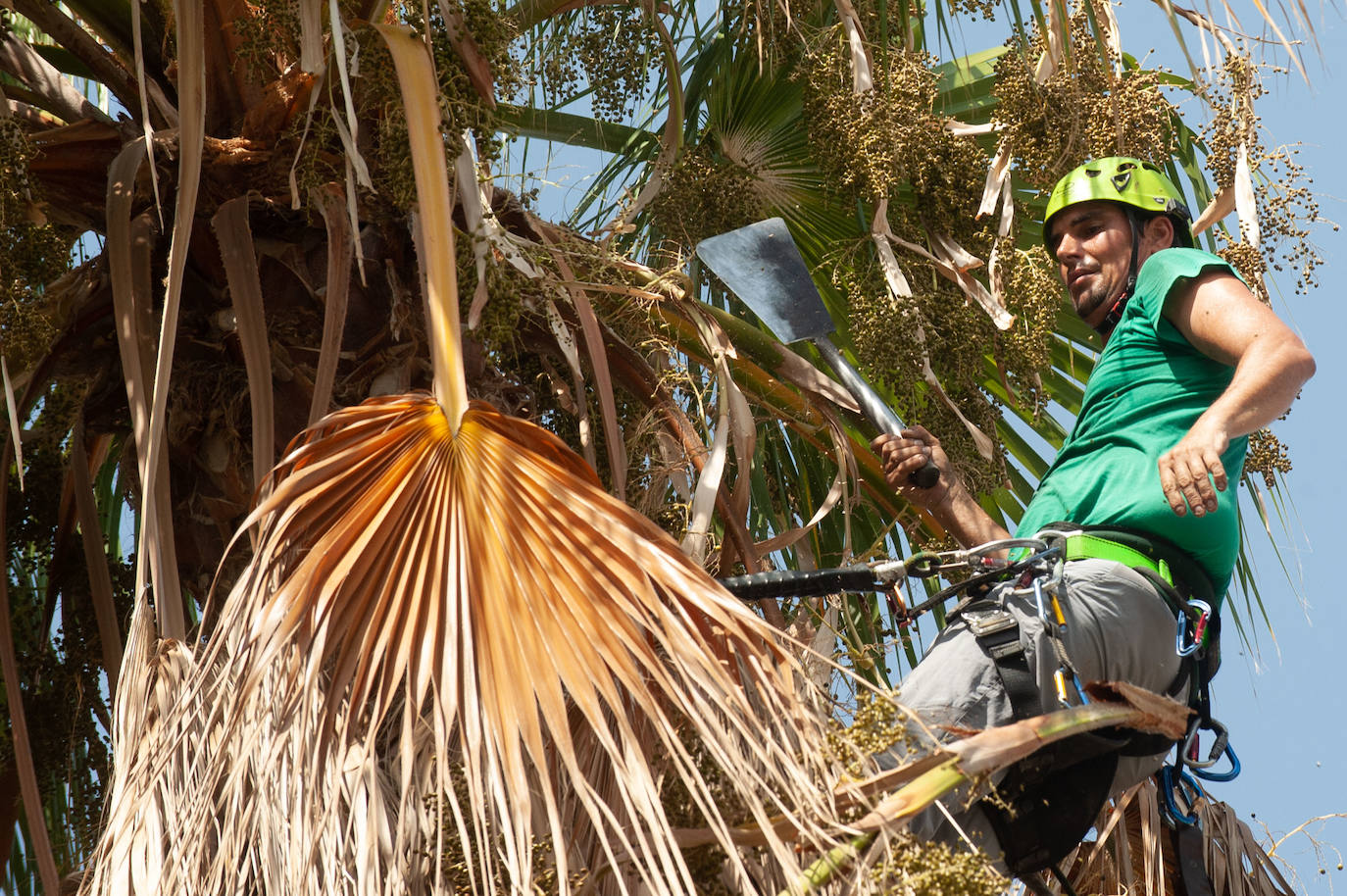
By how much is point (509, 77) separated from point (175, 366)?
1026 mm

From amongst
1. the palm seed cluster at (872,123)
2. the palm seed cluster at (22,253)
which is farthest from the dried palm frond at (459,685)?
the palm seed cluster at (872,123)

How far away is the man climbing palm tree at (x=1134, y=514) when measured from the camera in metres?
2.74

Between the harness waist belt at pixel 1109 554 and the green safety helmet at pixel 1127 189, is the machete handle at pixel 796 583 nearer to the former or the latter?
the harness waist belt at pixel 1109 554

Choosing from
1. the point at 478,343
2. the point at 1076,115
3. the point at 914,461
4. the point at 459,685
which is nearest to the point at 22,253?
the point at 478,343

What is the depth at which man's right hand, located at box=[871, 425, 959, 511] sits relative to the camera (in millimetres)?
3598

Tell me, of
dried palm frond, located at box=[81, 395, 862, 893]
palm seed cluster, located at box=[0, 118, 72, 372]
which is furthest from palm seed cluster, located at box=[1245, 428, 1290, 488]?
palm seed cluster, located at box=[0, 118, 72, 372]

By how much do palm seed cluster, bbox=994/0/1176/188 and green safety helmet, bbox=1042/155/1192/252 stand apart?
19.2 inches

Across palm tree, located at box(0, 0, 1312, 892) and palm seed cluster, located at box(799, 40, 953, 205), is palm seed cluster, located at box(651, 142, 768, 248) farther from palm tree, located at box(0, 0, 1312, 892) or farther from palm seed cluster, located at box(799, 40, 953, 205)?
palm seed cluster, located at box(799, 40, 953, 205)

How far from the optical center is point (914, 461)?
11.8 ft

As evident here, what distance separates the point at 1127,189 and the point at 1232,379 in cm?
91

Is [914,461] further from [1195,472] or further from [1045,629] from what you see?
[1195,472]

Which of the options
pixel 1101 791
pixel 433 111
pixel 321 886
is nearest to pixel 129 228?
pixel 433 111

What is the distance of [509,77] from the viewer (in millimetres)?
3723

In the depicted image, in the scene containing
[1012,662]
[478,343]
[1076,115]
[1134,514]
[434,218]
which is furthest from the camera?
[1076,115]
